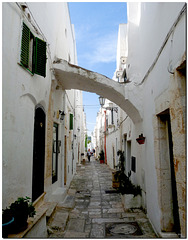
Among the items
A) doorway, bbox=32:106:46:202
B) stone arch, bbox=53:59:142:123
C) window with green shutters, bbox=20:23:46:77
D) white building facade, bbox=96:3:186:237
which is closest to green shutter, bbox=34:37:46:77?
window with green shutters, bbox=20:23:46:77

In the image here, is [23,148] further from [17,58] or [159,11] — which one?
[159,11]

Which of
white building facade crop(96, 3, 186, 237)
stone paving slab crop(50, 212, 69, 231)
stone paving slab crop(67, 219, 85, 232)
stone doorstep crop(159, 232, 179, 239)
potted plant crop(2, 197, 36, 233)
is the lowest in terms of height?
stone paving slab crop(67, 219, 85, 232)

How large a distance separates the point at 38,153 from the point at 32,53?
206 cm

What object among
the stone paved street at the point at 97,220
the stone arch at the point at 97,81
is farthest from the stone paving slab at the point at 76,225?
the stone arch at the point at 97,81

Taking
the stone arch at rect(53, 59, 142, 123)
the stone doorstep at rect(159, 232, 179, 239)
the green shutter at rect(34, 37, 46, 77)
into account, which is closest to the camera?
the stone doorstep at rect(159, 232, 179, 239)

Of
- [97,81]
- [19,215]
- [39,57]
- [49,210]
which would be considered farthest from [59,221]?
[97,81]

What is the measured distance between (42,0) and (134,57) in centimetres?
317

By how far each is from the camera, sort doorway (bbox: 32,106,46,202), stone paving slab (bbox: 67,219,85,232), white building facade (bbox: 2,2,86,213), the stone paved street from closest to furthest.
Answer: white building facade (bbox: 2,2,86,213)
the stone paved street
doorway (bbox: 32,106,46,202)
stone paving slab (bbox: 67,219,85,232)

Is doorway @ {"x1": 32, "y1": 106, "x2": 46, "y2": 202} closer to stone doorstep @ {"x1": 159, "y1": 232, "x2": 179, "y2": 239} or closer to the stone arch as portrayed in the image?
the stone arch

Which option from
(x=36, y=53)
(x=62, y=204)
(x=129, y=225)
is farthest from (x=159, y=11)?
(x=62, y=204)

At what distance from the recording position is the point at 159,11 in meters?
3.49

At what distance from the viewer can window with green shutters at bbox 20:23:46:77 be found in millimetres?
3111

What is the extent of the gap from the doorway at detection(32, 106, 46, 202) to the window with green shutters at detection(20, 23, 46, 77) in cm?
86

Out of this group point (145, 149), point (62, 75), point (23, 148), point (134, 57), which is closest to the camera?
point (23, 148)
